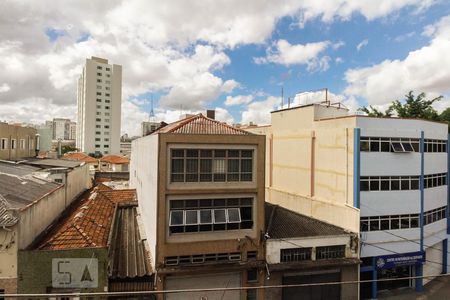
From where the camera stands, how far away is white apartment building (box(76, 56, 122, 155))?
104 m

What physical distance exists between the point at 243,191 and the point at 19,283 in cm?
1162

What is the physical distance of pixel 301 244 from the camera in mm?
19266

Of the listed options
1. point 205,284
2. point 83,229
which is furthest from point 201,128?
point 205,284

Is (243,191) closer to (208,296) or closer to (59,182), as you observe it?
(208,296)

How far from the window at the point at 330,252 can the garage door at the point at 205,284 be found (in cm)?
543

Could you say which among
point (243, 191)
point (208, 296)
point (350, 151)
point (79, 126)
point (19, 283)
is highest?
point (79, 126)

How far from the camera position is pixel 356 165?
21.2 metres

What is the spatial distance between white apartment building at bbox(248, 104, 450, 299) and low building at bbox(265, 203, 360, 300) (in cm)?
191

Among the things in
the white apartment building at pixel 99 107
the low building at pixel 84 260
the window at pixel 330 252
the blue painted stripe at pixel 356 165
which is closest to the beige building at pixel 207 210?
the low building at pixel 84 260

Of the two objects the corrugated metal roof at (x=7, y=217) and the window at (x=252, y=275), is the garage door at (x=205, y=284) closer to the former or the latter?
the window at (x=252, y=275)

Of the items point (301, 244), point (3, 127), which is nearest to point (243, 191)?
point (301, 244)

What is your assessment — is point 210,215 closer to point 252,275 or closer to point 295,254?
point 252,275

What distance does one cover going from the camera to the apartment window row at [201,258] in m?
17.1

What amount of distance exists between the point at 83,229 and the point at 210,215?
707 centimetres
